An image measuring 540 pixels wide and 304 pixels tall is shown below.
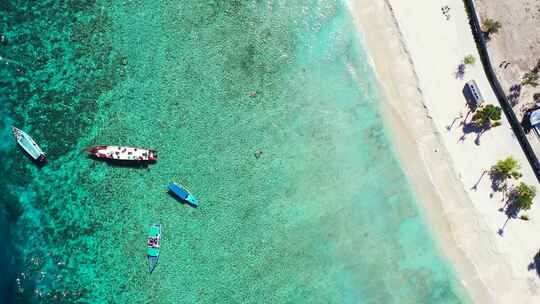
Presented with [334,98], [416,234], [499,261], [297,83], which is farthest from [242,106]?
[499,261]

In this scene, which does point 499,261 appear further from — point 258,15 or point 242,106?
point 258,15

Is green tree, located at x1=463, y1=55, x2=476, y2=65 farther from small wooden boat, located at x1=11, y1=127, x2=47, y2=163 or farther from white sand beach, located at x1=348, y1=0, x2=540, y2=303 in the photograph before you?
small wooden boat, located at x1=11, y1=127, x2=47, y2=163

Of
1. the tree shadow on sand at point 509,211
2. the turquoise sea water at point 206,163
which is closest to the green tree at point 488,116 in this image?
the tree shadow on sand at point 509,211

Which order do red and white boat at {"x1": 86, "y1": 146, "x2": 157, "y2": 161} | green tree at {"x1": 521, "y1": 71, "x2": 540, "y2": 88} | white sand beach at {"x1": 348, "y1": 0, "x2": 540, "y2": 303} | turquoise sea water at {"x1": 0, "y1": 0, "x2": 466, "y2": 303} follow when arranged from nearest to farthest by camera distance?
1. white sand beach at {"x1": 348, "y1": 0, "x2": 540, "y2": 303}
2. green tree at {"x1": 521, "y1": 71, "x2": 540, "y2": 88}
3. turquoise sea water at {"x1": 0, "y1": 0, "x2": 466, "y2": 303}
4. red and white boat at {"x1": 86, "y1": 146, "x2": 157, "y2": 161}

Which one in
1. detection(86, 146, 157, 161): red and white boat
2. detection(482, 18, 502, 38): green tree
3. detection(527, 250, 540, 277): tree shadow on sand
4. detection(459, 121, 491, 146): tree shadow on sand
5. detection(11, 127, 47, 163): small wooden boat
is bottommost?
detection(527, 250, 540, 277): tree shadow on sand

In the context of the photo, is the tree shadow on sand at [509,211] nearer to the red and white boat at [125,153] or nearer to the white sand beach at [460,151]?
the white sand beach at [460,151]

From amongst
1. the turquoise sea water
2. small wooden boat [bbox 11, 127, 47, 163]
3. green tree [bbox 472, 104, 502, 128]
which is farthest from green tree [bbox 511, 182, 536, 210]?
small wooden boat [bbox 11, 127, 47, 163]
